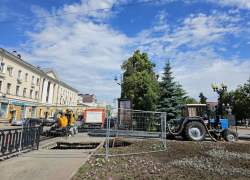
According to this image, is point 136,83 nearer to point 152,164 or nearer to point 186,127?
point 186,127

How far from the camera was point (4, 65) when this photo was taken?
2862 cm

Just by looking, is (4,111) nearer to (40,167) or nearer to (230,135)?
(40,167)

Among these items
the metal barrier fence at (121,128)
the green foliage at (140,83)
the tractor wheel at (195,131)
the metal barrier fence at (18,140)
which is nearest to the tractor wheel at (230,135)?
the tractor wheel at (195,131)

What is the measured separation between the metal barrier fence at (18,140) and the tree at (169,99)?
12.4 meters

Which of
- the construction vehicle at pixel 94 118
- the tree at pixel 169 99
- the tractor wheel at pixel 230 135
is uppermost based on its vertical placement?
the tree at pixel 169 99

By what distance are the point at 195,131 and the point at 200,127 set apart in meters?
0.39

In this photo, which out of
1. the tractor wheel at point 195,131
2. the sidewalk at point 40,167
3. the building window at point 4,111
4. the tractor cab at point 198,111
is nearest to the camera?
the sidewalk at point 40,167

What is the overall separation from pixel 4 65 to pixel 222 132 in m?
33.1

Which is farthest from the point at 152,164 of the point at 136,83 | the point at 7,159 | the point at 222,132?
the point at 136,83

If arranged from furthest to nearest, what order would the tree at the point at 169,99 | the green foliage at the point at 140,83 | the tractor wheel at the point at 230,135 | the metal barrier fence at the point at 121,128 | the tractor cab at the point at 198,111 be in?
the green foliage at the point at 140,83 → the tree at the point at 169,99 → the tractor cab at the point at 198,111 → the tractor wheel at the point at 230,135 → the metal barrier fence at the point at 121,128

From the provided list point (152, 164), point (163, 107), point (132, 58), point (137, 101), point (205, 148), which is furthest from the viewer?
point (132, 58)

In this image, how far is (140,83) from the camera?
2289cm

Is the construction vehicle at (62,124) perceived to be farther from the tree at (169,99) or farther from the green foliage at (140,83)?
the green foliage at (140,83)

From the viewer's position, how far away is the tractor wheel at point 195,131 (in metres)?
10.0
